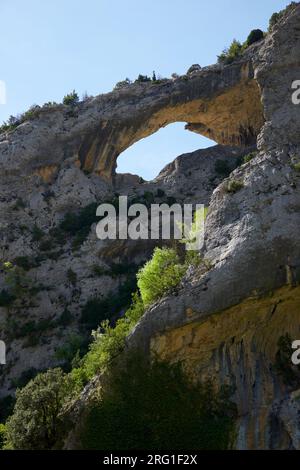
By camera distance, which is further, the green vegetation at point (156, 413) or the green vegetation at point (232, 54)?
the green vegetation at point (232, 54)

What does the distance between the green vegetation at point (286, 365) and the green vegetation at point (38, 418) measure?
8317 mm

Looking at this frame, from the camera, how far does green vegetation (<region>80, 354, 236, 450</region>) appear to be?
908 inches

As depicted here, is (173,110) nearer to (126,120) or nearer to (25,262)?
(126,120)

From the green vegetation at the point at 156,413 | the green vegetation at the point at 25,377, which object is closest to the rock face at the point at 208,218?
the green vegetation at the point at 25,377

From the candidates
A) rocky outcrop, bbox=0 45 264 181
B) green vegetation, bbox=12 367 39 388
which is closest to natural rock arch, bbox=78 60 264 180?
rocky outcrop, bbox=0 45 264 181

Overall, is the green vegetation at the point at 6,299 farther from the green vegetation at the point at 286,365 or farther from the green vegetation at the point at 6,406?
the green vegetation at the point at 286,365

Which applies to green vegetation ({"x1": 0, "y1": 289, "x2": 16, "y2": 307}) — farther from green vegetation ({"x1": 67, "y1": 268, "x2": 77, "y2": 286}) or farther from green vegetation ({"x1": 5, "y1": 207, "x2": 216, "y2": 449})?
green vegetation ({"x1": 5, "y1": 207, "x2": 216, "y2": 449})

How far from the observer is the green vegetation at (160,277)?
87.1 ft

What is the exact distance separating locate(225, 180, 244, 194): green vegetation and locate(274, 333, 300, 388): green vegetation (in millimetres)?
5957

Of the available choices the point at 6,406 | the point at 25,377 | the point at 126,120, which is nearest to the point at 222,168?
the point at 126,120

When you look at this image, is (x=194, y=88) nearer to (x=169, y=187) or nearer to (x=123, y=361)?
(x=169, y=187)

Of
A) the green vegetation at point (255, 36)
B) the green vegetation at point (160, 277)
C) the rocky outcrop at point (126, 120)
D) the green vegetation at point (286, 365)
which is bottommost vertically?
the green vegetation at point (286, 365)

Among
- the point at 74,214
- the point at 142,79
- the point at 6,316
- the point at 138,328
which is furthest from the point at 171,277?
the point at 142,79

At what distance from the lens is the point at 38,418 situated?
2609 centimetres
